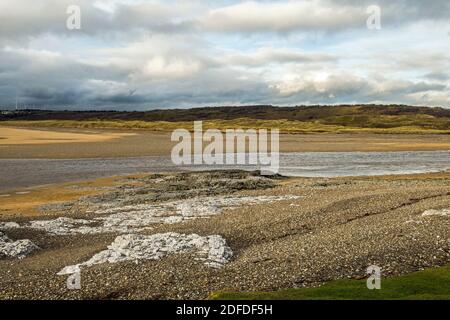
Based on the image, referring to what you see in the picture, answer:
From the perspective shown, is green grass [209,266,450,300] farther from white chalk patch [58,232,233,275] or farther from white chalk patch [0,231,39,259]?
white chalk patch [0,231,39,259]

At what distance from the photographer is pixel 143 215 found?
1266 inches

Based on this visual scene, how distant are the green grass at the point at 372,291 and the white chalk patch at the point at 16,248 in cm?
1246

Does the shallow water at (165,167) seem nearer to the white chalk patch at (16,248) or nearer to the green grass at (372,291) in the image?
the white chalk patch at (16,248)

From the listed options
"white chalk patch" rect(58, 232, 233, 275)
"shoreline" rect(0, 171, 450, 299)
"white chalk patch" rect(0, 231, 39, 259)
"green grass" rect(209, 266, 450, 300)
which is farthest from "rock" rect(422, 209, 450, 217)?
"white chalk patch" rect(0, 231, 39, 259)

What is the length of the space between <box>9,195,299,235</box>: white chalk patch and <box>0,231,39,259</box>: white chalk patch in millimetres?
2917

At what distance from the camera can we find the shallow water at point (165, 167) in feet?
180

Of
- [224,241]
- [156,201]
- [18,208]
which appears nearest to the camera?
[224,241]

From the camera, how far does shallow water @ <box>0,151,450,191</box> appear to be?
54.9 m

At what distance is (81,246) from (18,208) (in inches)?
554
